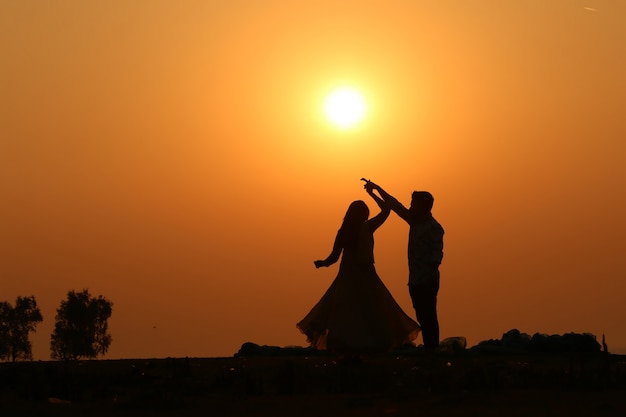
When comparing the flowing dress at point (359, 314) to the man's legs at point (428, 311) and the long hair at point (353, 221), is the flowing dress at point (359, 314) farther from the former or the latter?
the man's legs at point (428, 311)

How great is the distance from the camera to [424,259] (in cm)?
2041

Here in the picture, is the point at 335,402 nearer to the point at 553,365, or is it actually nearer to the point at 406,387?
the point at 406,387

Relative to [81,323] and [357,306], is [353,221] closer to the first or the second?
[357,306]

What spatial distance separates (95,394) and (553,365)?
7.71 metres

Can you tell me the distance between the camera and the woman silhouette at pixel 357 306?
20312mm

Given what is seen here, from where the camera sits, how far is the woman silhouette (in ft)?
66.6

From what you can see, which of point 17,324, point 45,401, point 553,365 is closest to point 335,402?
point 45,401

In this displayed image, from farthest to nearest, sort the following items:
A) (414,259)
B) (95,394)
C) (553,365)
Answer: (414,259), (553,365), (95,394)

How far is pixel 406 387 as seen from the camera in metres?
14.2

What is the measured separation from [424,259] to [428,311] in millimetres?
932

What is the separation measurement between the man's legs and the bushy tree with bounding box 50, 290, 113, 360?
185 feet

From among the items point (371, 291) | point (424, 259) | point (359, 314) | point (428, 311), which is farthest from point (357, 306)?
point (424, 259)

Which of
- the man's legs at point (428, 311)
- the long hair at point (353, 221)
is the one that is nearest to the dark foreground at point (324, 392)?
the man's legs at point (428, 311)

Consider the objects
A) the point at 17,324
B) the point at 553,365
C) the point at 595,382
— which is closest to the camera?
the point at 595,382
